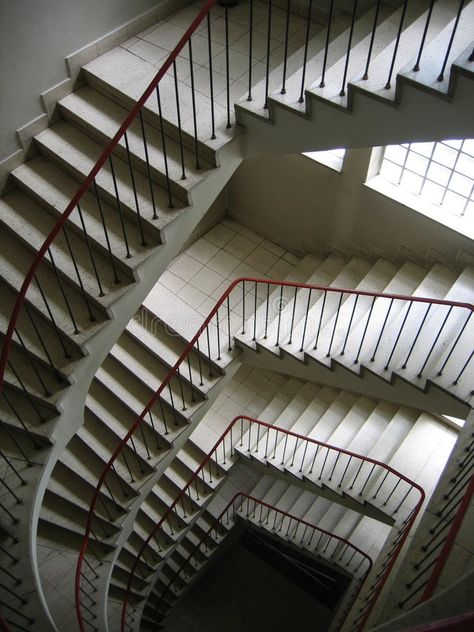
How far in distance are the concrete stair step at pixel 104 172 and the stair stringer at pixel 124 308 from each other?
5.3 inches

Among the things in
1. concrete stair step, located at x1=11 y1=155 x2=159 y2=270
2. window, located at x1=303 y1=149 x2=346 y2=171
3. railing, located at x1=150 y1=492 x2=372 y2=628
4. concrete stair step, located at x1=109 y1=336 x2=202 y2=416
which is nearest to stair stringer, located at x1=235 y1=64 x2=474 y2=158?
concrete stair step, located at x1=11 y1=155 x2=159 y2=270

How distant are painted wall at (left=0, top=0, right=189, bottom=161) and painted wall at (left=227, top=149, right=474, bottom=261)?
9.46 feet

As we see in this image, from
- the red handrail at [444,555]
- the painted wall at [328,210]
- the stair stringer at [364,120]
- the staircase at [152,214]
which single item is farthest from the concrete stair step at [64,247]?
the painted wall at [328,210]

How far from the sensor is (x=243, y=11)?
5500 mm

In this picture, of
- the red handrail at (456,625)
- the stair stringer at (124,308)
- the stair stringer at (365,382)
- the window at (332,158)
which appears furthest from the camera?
the window at (332,158)

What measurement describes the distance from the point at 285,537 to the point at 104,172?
5988mm

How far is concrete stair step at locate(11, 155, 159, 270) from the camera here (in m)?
4.29

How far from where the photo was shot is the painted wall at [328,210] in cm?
627

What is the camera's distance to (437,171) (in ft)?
19.5

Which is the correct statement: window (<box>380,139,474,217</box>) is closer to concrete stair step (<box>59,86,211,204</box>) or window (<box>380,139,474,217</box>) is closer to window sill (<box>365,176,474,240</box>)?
window sill (<box>365,176,474,240</box>)

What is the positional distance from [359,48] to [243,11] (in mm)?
2069

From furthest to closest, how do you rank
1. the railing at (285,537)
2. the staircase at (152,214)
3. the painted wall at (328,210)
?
1. the railing at (285,537)
2. the painted wall at (328,210)
3. the staircase at (152,214)

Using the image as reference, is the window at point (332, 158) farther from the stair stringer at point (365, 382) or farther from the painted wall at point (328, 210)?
the stair stringer at point (365, 382)

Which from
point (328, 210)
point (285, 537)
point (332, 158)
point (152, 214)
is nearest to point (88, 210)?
point (152, 214)
